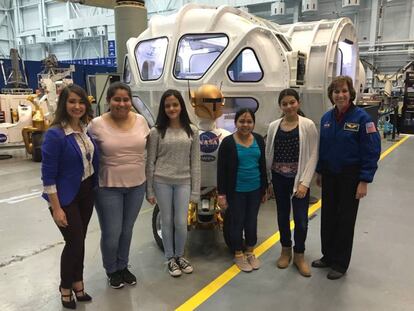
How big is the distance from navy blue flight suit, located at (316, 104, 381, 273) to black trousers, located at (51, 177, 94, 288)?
6.46 feet

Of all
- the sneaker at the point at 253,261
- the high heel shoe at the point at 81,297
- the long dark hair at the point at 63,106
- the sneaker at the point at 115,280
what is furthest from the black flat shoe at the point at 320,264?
the long dark hair at the point at 63,106

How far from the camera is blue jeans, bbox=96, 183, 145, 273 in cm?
279

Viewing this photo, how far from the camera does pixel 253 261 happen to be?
11.3 ft

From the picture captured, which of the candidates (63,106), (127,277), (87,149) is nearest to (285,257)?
(127,277)

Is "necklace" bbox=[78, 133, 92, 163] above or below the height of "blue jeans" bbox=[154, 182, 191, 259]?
above

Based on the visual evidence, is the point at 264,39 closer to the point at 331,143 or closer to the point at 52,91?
the point at 331,143

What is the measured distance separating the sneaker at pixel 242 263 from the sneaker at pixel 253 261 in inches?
1.5

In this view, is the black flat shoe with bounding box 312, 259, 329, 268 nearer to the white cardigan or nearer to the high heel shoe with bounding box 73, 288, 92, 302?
the white cardigan

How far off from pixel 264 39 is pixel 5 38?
97.0 feet

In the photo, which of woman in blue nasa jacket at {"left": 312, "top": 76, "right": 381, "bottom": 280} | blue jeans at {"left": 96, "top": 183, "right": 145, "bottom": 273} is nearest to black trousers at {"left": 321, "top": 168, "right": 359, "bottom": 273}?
woman in blue nasa jacket at {"left": 312, "top": 76, "right": 381, "bottom": 280}

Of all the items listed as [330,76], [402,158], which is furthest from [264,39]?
[402,158]

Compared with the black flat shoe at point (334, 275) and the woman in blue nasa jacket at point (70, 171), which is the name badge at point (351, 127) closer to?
the black flat shoe at point (334, 275)

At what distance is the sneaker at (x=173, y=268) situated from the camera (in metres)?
3.21

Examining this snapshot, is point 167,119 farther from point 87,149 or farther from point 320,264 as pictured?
point 320,264
